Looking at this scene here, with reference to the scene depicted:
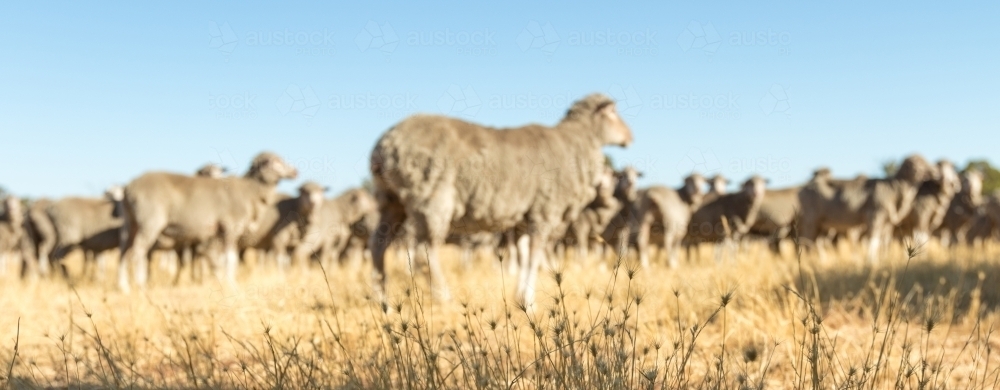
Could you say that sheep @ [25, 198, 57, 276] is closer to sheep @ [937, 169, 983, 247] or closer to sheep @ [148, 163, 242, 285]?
sheep @ [148, 163, 242, 285]

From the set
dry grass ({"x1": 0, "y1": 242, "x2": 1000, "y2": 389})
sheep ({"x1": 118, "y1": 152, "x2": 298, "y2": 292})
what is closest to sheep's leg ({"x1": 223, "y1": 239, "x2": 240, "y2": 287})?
sheep ({"x1": 118, "y1": 152, "x2": 298, "y2": 292})

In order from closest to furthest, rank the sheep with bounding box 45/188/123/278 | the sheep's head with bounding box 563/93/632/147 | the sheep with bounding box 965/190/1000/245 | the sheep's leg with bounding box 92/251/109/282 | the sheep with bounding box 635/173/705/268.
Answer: the sheep's head with bounding box 563/93/632/147 → the sheep's leg with bounding box 92/251/109/282 → the sheep with bounding box 45/188/123/278 → the sheep with bounding box 635/173/705/268 → the sheep with bounding box 965/190/1000/245

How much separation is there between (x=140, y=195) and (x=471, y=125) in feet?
19.1

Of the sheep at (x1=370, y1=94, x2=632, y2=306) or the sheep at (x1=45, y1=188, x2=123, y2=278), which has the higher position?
the sheep at (x1=370, y1=94, x2=632, y2=306)

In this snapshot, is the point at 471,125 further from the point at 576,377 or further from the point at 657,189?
the point at 657,189

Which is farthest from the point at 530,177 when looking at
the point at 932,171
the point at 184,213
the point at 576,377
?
the point at 932,171

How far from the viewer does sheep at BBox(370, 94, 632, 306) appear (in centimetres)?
723

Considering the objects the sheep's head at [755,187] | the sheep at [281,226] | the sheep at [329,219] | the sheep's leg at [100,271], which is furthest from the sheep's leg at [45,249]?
the sheep's head at [755,187]

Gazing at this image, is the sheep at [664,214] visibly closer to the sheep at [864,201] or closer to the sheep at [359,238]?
the sheep at [864,201]

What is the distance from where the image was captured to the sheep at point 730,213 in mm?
17422

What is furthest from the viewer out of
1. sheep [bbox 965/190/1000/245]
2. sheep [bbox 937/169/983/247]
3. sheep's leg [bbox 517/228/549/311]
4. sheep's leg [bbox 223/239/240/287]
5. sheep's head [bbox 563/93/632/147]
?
sheep [bbox 965/190/1000/245]

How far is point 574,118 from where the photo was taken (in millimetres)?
8734

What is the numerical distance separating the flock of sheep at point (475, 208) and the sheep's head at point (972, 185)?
0.07 m

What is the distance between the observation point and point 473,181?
7320 mm
